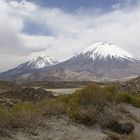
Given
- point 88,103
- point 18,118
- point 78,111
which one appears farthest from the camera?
point 88,103

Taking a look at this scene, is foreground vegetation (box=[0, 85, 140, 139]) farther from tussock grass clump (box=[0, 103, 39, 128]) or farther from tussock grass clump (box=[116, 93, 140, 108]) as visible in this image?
tussock grass clump (box=[116, 93, 140, 108])

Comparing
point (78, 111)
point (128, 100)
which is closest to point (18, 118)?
point (78, 111)

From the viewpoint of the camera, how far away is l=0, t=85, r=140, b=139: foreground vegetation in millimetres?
15406

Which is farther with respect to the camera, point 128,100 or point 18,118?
point 128,100

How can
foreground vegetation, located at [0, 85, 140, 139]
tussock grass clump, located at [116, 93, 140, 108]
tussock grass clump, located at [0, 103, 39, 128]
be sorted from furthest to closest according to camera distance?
tussock grass clump, located at [116, 93, 140, 108]
foreground vegetation, located at [0, 85, 140, 139]
tussock grass clump, located at [0, 103, 39, 128]

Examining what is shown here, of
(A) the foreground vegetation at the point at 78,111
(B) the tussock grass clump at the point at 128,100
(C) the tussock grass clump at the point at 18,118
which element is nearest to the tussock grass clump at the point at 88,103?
(A) the foreground vegetation at the point at 78,111

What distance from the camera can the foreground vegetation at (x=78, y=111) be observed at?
50.5 ft

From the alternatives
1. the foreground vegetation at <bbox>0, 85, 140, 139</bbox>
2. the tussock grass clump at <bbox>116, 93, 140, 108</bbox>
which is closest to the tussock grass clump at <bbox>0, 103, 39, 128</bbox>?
the foreground vegetation at <bbox>0, 85, 140, 139</bbox>

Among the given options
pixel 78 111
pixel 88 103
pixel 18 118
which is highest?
pixel 88 103

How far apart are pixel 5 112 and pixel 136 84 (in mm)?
32238

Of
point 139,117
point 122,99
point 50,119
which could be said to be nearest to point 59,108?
point 50,119

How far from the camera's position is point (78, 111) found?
18.2 metres

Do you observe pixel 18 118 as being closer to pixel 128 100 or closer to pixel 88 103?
pixel 88 103

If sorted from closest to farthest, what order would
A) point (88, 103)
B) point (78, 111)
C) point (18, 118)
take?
1. point (18, 118)
2. point (78, 111)
3. point (88, 103)
